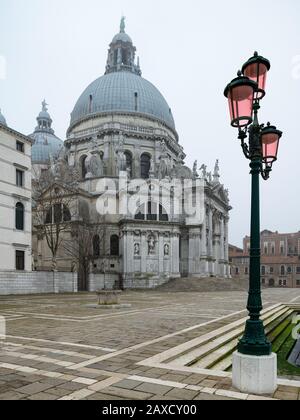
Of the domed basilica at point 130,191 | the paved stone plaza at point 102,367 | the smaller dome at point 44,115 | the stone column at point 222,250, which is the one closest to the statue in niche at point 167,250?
the domed basilica at point 130,191

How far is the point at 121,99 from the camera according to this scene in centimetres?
6550

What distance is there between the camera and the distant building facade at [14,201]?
1296 inches

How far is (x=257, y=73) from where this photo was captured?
251 inches

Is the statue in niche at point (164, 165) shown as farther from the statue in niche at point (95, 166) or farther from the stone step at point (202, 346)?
the stone step at point (202, 346)

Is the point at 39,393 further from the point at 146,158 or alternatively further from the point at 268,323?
the point at 146,158

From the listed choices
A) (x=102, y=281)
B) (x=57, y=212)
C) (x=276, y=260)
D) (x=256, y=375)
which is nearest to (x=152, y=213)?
(x=102, y=281)

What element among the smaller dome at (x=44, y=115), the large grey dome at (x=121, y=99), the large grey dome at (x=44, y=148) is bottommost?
the large grey dome at (x=44, y=148)

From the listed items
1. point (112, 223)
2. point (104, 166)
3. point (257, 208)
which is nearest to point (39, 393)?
point (257, 208)

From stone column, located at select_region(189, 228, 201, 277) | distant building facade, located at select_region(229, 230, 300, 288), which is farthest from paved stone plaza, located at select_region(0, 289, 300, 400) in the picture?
distant building facade, located at select_region(229, 230, 300, 288)

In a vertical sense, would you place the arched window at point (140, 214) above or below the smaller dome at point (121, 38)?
below

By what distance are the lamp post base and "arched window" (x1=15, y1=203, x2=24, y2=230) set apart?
31566 mm

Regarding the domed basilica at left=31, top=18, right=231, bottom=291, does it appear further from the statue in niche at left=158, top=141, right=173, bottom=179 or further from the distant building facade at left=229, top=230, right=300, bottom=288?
the distant building facade at left=229, top=230, right=300, bottom=288

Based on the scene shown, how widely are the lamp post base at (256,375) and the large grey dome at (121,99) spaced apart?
201 feet

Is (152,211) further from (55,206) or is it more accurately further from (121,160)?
(55,206)
